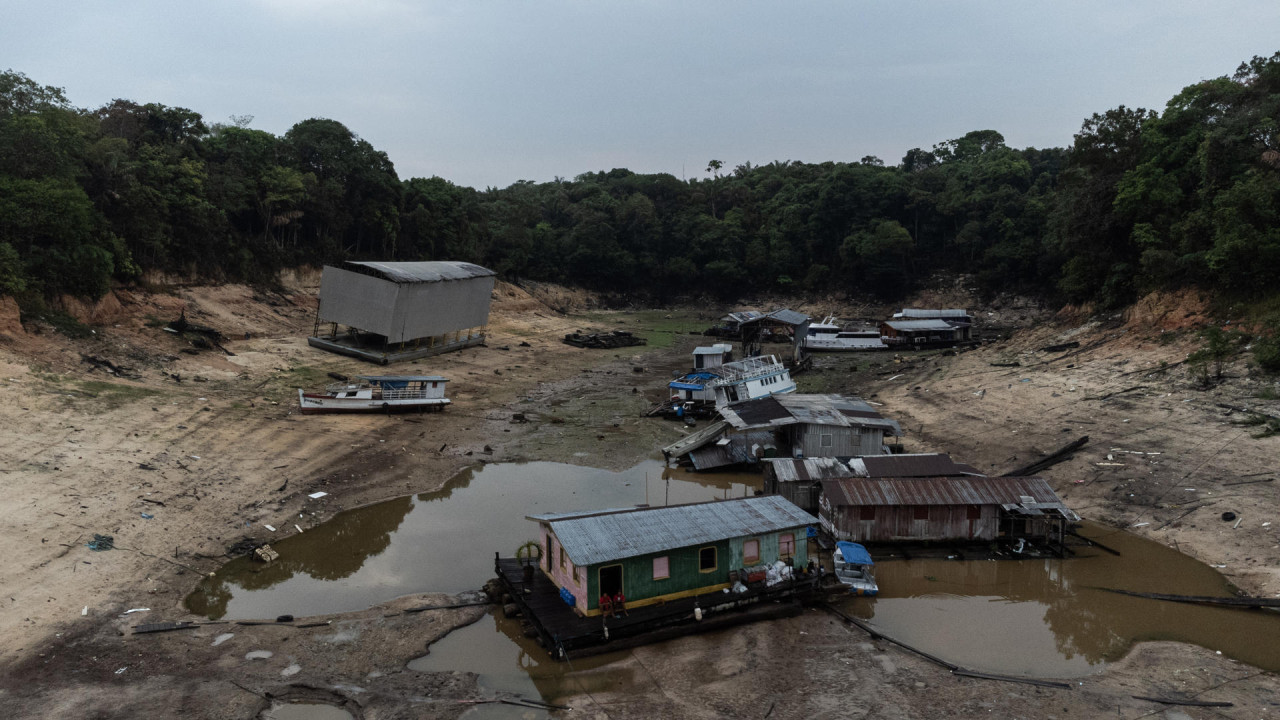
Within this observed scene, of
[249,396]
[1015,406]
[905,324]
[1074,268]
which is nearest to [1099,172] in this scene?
[1074,268]

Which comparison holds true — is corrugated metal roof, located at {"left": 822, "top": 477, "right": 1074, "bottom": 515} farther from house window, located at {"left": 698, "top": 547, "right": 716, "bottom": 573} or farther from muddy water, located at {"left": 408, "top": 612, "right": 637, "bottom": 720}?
muddy water, located at {"left": 408, "top": 612, "right": 637, "bottom": 720}

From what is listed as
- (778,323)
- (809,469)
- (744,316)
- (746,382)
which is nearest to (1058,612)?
(809,469)

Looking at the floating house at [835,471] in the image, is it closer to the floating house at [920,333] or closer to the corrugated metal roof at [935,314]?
the floating house at [920,333]

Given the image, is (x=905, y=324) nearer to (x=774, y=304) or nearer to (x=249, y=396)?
(x=774, y=304)

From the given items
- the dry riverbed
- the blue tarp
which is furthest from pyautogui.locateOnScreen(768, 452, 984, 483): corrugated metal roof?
the dry riverbed

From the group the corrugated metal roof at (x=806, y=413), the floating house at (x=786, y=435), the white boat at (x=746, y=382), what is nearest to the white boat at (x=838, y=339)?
the white boat at (x=746, y=382)
